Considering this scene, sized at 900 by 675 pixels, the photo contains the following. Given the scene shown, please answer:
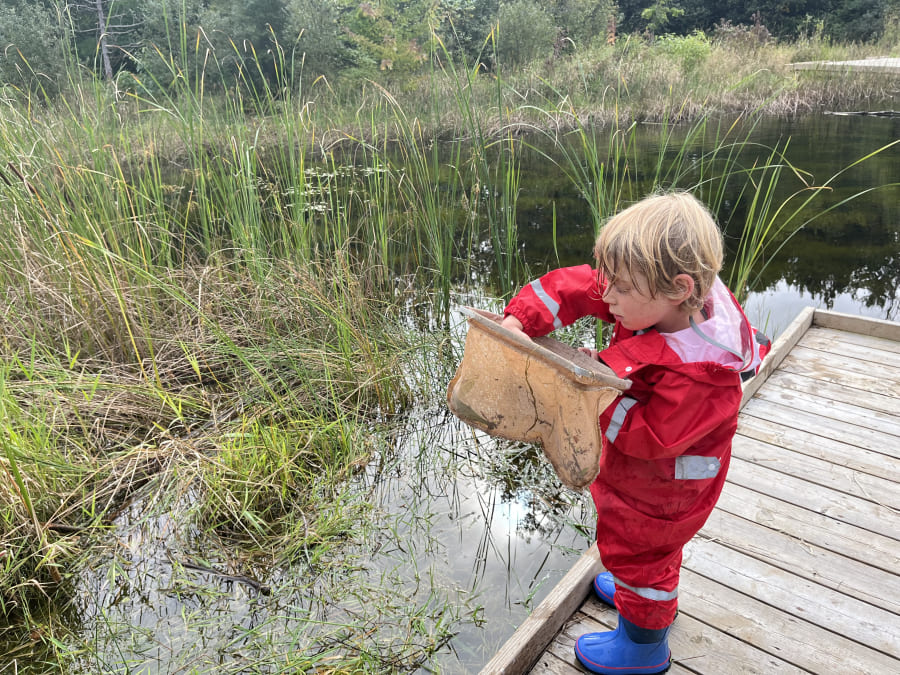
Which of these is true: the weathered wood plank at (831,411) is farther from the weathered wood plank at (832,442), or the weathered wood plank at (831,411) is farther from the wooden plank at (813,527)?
the wooden plank at (813,527)

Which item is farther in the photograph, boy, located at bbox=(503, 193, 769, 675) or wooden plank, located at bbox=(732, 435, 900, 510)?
wooden plank, located at bbox=(732, 435, 900, 510)

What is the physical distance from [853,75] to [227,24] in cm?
1433

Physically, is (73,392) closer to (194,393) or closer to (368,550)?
(194,393)

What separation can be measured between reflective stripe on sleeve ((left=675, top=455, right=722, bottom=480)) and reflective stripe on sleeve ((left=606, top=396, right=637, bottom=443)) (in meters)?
0.13

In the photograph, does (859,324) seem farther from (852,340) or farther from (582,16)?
(582,16)

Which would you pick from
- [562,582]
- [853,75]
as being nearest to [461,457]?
[562,582]

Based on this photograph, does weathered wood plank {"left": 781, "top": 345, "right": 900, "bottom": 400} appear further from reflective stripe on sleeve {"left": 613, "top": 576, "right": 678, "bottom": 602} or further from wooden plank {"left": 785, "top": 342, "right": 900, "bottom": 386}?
reflective stripe on sleeve {"left": 613, "top": 576, "right": 678, "bottom": 602}

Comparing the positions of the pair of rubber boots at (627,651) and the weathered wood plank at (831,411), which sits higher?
the pair of rubber boots at (627,651)

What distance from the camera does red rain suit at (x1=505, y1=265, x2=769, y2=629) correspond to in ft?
3.65

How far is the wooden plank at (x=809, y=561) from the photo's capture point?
162cm

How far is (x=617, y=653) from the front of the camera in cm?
142

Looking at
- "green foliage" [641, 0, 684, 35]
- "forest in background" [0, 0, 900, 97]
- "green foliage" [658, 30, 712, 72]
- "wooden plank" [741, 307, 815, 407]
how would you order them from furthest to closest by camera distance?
"green foliage" [641, 0, 684, 35]
"forest in background" [0, 0, 900, 97]
"green foliage" [658, 30, 712, 72]
"wooden plank" [741, 307, 815, 407]

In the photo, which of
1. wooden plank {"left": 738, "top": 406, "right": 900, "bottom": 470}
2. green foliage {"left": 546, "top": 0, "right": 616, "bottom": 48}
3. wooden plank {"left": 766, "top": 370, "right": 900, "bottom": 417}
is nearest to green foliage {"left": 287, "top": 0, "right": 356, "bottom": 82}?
green foliage {"left": 546, "top": 0, "right": 616, "bottom": 48}

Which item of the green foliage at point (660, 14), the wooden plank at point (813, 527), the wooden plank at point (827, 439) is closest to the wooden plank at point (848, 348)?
the wooden plank at point (827, 439)
